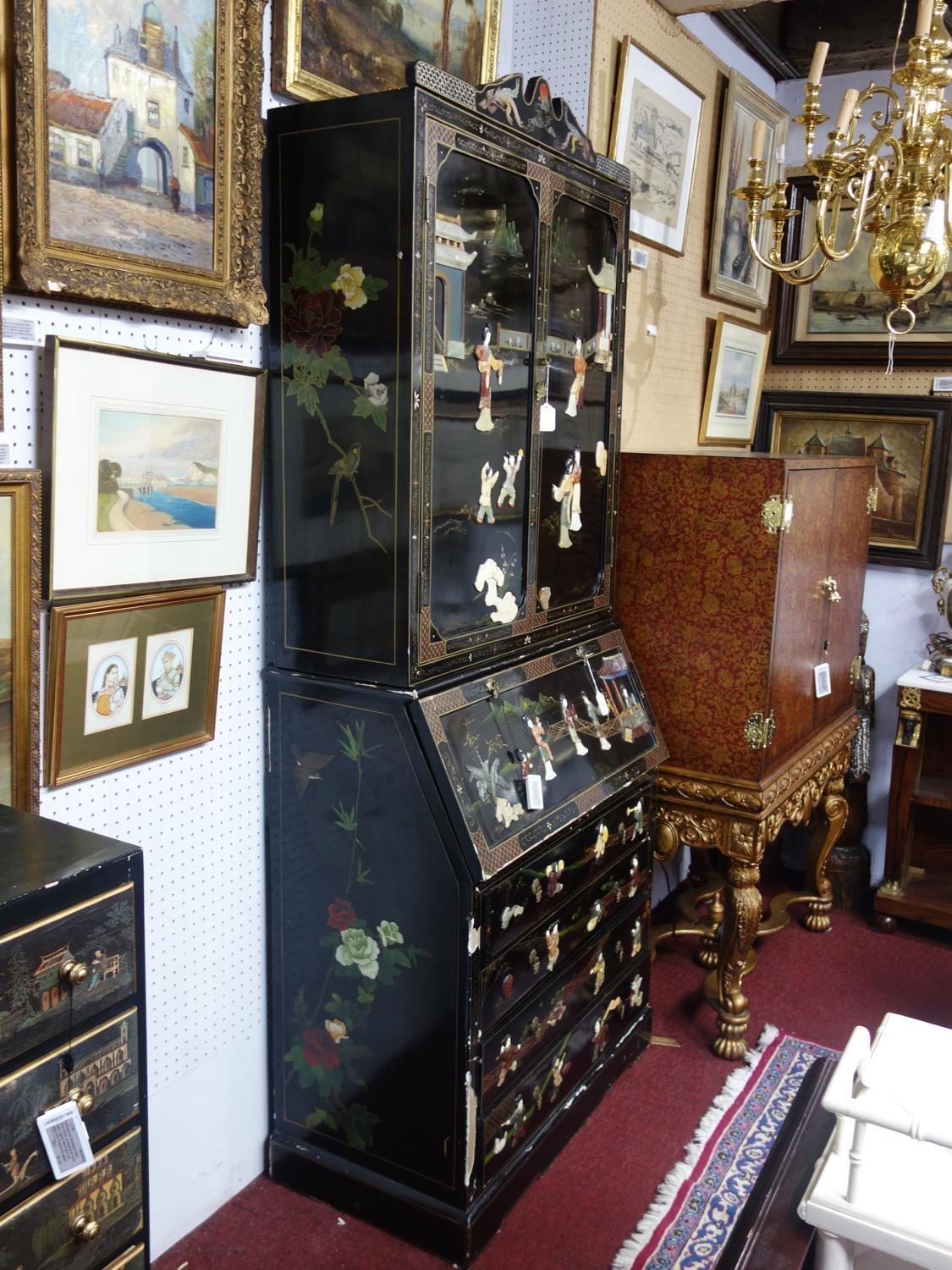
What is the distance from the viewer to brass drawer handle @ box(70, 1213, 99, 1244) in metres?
1.48

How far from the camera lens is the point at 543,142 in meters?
2.66

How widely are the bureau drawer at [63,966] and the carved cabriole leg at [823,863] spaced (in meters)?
3.42

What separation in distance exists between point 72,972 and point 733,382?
4.03 m

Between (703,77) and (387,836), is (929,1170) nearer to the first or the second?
(387,836)

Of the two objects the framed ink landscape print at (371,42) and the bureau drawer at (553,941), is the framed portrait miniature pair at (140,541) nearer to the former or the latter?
the framed ink landscape print at (371,42)

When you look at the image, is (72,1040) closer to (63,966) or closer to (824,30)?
(63,966)

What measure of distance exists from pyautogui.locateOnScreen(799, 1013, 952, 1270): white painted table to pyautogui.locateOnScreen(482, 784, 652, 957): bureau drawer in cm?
82

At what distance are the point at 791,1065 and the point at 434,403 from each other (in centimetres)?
245

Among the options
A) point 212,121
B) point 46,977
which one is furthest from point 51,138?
point 46,977

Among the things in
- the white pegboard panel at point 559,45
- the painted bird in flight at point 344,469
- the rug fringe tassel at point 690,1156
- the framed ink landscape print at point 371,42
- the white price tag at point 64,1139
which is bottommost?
the rug fringe tassel at point 690,1156

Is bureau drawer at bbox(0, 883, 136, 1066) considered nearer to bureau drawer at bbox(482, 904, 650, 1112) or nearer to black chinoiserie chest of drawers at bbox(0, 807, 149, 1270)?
black chinoiserie chest of drawers at bbox(0, 807, 149, 1270)

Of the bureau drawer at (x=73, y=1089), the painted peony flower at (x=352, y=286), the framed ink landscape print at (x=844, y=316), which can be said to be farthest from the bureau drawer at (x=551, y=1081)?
the framed ink landscape print at (x=844, y=316)

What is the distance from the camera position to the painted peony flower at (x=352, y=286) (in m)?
2.35

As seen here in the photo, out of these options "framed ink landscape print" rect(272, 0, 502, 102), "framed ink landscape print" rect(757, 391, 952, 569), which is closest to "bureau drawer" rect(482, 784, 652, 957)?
"framed ink landscape print" rect(272, 0, 502, 102)
